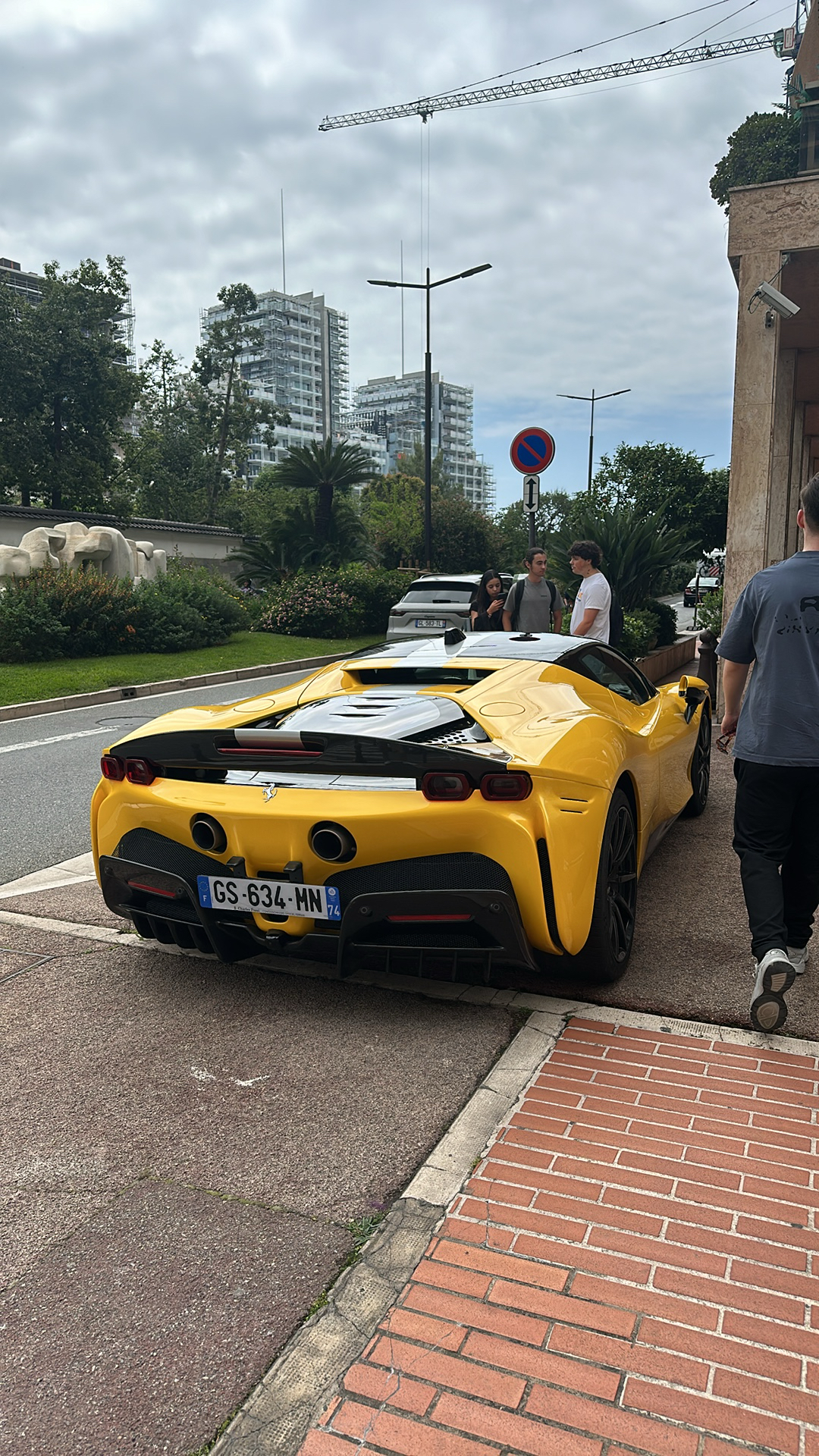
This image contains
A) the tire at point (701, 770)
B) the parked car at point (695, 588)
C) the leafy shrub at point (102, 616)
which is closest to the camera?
→ the tire at point (701, 770)

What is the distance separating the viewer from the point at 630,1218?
95.1 inches

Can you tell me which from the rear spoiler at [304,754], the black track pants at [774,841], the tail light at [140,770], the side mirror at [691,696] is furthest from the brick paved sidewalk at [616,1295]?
the side mirror at [691,696]

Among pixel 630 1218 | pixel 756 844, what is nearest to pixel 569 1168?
pixel 630 1218

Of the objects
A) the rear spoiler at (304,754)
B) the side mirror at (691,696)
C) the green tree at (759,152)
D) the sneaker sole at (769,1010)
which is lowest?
the sneaker sole at (769,1010)

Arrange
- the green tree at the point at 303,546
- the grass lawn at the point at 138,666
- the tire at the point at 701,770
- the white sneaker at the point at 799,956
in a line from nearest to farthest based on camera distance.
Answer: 1. the white sneaker at the point at 799,956
2. the tire at the point at 701,770
3. the grass lawn at the point at 138,666
4. the green tree at the point at 303,546

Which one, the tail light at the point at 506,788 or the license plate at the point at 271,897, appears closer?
the tail light at the point at 506,788

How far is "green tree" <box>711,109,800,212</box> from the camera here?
4888 centimetres

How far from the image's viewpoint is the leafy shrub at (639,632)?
13409mm

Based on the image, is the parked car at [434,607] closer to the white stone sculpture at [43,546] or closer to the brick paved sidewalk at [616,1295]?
the white stone sculpture at [43,546]

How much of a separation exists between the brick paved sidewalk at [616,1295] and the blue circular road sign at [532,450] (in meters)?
7.29

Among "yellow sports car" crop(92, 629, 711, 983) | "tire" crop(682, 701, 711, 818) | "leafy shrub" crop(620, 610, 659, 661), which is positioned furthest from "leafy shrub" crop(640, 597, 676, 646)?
"yellow sports car" crop(92, 629, 711, 983)

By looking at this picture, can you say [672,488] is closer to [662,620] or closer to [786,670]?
[662,620]

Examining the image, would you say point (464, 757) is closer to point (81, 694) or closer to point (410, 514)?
point (81, 694)

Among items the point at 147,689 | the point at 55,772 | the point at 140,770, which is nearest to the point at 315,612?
the point at 147,689
